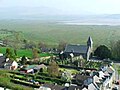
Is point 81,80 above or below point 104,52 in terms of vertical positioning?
below

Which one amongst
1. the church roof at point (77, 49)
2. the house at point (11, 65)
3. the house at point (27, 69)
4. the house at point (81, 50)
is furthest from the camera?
the church roof at point (77, 49)

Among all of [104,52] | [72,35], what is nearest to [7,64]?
[104,52]

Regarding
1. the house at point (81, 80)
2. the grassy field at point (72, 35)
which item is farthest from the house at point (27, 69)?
the grassy field at point (72, 35)

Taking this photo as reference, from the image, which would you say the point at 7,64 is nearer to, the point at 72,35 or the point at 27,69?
the point at 27,69

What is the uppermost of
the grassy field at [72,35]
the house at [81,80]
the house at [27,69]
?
the house at [81,80]

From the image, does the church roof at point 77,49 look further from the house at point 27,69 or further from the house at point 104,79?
the house at point 104,79

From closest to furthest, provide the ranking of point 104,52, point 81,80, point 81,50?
point 81,80 < point 104,52 < point 81,50

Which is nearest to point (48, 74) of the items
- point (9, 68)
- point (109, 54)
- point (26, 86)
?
point (26, 86)

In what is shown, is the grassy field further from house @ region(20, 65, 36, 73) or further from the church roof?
house @ region(20, 65, 36, 73)

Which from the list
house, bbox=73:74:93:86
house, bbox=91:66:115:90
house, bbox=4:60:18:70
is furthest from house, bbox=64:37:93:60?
house, bbox=73:74:93:86

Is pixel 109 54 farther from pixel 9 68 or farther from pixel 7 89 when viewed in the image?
pixel 7 89

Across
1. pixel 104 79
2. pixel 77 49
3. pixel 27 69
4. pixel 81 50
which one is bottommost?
pixel 27 69
